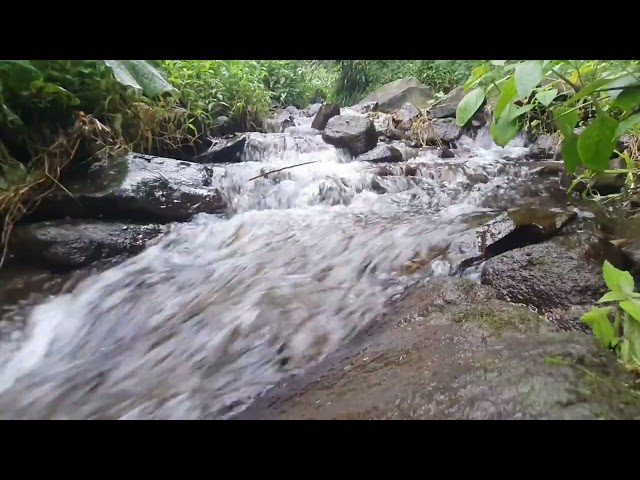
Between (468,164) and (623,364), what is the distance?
3.38m

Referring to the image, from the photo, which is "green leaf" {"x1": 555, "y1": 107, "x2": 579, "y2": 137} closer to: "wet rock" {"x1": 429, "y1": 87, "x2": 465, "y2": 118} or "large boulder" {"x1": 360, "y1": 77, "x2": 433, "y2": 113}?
"wet rock" {"x1": 429, "y1": 87, "x2": 465, "y2": 118}

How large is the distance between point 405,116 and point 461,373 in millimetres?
5143

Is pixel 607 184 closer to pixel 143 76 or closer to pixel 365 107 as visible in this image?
pixel 143 76

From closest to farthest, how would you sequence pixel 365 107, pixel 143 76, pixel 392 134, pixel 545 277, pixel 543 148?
pixel 545 277 < pixel 143 76 < pixel 543 148 < pixel 392 134 < pixel 365 107

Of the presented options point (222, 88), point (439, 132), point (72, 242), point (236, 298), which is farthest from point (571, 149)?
point (439, 132)

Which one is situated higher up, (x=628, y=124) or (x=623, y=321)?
(x=628, y=124)

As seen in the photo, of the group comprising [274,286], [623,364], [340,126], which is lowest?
[274,286]

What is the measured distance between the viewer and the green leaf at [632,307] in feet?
2.97

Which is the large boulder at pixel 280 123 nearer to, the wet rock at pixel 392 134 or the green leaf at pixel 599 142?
the wet rock at pixel 392 134

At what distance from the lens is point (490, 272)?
1.70 m

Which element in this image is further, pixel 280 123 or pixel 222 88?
pixel 280 123

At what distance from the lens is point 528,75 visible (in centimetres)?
70
